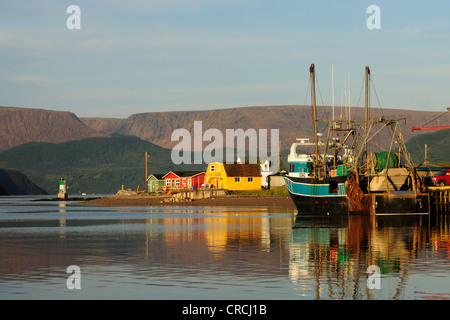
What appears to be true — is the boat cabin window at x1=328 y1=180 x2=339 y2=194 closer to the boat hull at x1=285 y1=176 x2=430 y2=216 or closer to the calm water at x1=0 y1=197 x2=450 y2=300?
the boat hull at x1=285 y1=176 x2=430 y2=216

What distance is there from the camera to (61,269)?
29.2 metres

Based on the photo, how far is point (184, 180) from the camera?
155750 millimetres

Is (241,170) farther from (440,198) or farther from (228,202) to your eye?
(440,198)

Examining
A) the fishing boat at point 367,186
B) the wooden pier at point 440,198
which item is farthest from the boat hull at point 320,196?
the wooden pier at point 440,198

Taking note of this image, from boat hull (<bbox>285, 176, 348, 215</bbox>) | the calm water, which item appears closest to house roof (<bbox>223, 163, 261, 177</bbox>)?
boat hull (<bbox>285, 176, 348, 215</bbox>)

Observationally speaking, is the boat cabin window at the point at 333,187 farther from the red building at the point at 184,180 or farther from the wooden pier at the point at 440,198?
the red building at the point at 184,180

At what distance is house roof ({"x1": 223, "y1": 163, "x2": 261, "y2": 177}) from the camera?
439 ft

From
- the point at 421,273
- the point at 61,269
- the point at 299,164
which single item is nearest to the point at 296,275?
the point at 421,273

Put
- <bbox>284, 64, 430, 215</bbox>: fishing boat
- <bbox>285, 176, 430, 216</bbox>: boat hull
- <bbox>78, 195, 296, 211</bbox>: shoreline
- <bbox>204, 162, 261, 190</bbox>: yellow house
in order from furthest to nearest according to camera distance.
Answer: <bbox>204, 162, 261, 190</bbox>: yellow house, <bbox>78, 195, 296, 211</bbox>: shoreline, <bbox>284, 64, 430, 215</bbox>: fishing boat, <bbox>285, 176, 430, 216</bbox>: boat hull

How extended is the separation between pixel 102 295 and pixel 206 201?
334 feet

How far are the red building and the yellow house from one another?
1524 cm

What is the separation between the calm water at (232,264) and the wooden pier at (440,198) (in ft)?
69.0

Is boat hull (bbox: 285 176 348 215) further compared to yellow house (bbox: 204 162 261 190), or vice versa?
yellow house (bbox: 204 162 261 190)

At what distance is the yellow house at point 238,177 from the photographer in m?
134
